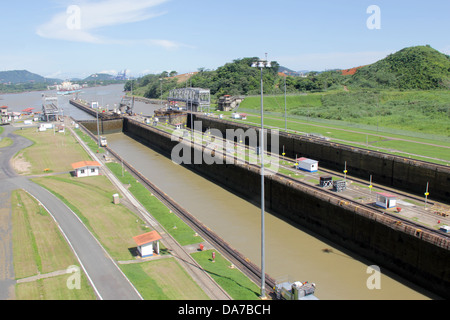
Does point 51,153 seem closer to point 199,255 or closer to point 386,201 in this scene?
point 199,255

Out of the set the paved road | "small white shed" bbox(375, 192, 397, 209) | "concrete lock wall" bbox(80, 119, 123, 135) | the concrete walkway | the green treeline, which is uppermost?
the green treeline

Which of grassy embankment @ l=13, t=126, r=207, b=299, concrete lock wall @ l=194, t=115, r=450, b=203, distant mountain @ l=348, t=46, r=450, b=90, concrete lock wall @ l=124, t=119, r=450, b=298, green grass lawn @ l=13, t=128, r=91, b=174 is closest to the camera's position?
grassy embankment @ l=13, t=126, r=207, b=299

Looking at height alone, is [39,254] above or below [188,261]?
above

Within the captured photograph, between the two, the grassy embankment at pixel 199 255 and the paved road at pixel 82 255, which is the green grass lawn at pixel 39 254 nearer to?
the paved road at pixel 82 255

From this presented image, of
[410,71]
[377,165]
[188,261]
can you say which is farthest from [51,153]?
[410,71]

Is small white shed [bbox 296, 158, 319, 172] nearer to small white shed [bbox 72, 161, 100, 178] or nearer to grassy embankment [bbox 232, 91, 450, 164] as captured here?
grassy embankment [bbox 232, 91, 450, 164]

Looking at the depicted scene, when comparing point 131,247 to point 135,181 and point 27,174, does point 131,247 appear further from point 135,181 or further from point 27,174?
point 27,174

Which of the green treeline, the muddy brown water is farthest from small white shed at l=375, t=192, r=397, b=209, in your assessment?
the green treeline
